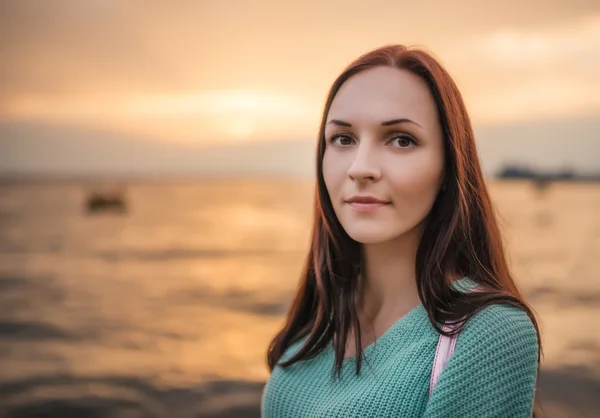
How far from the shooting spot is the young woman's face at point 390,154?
6.12 feet

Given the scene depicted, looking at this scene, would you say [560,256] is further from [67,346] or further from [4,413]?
[4,413]

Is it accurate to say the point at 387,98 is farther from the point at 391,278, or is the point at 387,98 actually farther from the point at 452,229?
the point at 391,278

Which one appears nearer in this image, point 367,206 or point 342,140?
point 367,206

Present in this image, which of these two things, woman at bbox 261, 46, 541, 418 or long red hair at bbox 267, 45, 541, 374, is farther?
long red hair at bbox 267, 45, 541, 374

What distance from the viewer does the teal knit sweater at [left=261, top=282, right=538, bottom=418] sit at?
1.61 meters

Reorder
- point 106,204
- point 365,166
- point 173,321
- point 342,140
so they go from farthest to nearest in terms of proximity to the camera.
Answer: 1. point 106,204
2. point 173,321
3. point 342,140
4. point 365,166

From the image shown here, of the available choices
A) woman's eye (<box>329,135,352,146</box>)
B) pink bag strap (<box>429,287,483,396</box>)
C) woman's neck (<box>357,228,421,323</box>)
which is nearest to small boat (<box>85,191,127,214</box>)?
woman's neck (<box>357,228,421,323</box>)

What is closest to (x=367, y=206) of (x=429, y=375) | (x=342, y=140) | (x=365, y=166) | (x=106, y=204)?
(x=365, y=166)

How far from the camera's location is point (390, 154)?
188cm

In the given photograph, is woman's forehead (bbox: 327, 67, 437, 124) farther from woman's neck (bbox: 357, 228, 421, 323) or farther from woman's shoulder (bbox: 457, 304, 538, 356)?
woman's shoulder (bbox: 457, 304, 538, 356)

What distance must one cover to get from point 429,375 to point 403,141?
0.69 meters

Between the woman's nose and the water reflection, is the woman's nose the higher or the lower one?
the lower one

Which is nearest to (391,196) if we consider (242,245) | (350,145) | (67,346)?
(350,145)

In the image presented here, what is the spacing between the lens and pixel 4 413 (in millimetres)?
6891
